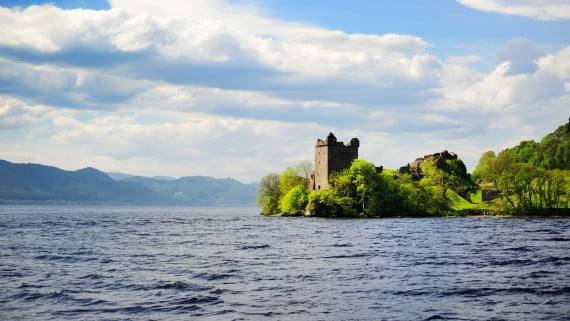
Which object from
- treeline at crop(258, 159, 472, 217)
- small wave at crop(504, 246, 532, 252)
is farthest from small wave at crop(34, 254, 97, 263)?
treeline at crop(258, 159, 472, 217)

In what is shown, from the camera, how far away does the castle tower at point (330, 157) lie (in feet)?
480

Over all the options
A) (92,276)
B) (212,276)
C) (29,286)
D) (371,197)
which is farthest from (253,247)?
(371,197)

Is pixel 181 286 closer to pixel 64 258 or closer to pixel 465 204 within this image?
pixel 64 258

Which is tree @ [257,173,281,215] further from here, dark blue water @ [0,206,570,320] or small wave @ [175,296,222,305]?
small wave @ [175,296,222,305]

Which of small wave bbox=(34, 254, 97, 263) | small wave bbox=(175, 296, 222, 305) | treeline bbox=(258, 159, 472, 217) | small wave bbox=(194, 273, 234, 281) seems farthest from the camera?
treeline bbox=(258, 159, 472, 217)

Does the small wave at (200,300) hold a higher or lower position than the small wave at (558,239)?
lower

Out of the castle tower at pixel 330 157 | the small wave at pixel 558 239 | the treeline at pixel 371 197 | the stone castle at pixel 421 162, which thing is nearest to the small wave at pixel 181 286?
the small wave at pixel 558 239

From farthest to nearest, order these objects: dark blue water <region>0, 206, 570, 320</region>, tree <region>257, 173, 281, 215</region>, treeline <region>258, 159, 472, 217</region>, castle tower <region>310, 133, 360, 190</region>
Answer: tree <region>257, 173, 281, 215</region> < castle tower <region>310, 133, 360, 190</region> < treeline <region>258, 159, 472, 217</region> < dark blue water <region>0, 206, 570, 320</region>

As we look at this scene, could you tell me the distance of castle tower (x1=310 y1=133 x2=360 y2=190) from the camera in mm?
146250

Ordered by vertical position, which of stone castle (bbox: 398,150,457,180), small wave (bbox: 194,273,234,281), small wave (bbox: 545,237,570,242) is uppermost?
stone castle (bbox: 398,150,457,180)

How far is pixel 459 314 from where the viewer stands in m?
25.4

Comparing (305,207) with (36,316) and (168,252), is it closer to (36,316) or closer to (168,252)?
(168,252)

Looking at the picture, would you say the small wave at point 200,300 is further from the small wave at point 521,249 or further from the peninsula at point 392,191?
the peninsula at point 392,191

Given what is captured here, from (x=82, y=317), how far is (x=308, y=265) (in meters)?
18.6
